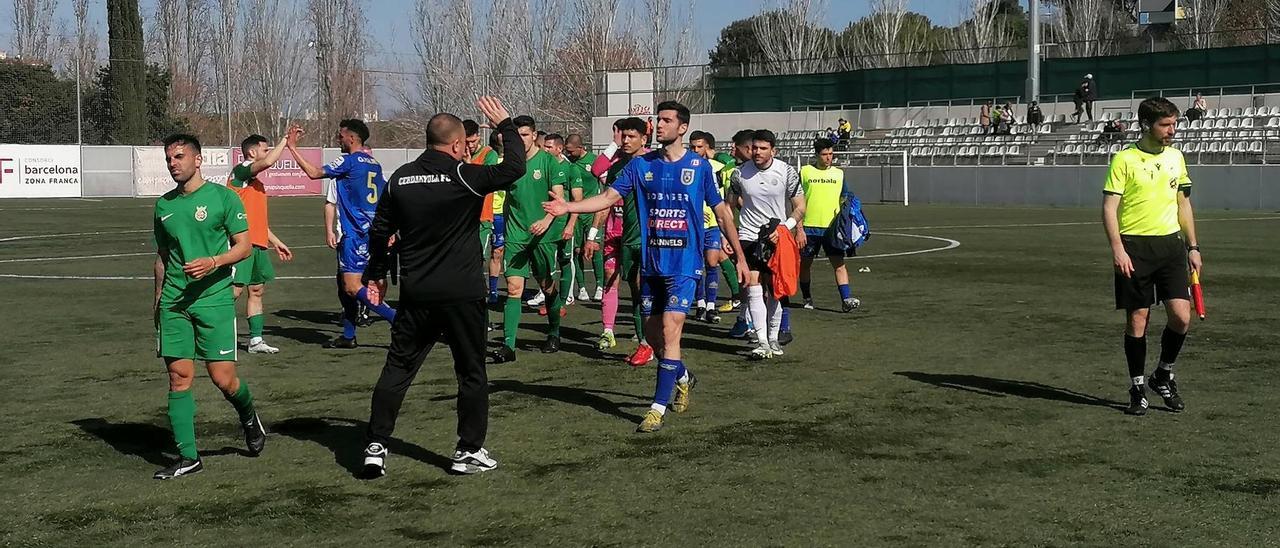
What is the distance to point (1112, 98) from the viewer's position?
49812 millimetres

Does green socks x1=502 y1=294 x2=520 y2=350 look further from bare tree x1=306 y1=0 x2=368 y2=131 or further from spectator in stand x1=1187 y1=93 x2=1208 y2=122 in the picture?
bare tree x1=306 y1=0 x2=368 y2=131

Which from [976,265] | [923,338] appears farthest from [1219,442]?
[976,265]

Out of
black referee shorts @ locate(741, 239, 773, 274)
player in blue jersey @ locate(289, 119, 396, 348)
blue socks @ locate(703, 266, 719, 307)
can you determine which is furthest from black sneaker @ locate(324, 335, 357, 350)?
blue socks @ locate(703, 266, 719, 307)

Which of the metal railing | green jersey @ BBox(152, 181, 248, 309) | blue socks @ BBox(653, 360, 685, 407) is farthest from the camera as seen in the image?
the metal railing

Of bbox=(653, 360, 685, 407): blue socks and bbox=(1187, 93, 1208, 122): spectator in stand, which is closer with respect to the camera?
bbox=(653, 360, 685, 407): blue socks

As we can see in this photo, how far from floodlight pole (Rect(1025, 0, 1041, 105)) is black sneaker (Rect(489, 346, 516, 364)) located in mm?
37454

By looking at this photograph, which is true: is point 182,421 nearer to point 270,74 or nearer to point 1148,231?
point 1148,231

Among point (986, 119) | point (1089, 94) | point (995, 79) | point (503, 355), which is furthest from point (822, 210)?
point (995, 79)

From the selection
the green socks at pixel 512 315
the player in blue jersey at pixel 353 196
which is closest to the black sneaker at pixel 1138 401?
the green socks at pixel 512 315

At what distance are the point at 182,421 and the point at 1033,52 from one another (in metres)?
42.3

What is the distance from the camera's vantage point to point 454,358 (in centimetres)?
679

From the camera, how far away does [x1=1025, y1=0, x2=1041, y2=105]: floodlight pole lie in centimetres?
4425

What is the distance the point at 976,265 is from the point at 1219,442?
11.6 m

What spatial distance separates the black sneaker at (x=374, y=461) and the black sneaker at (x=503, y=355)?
152 inches
